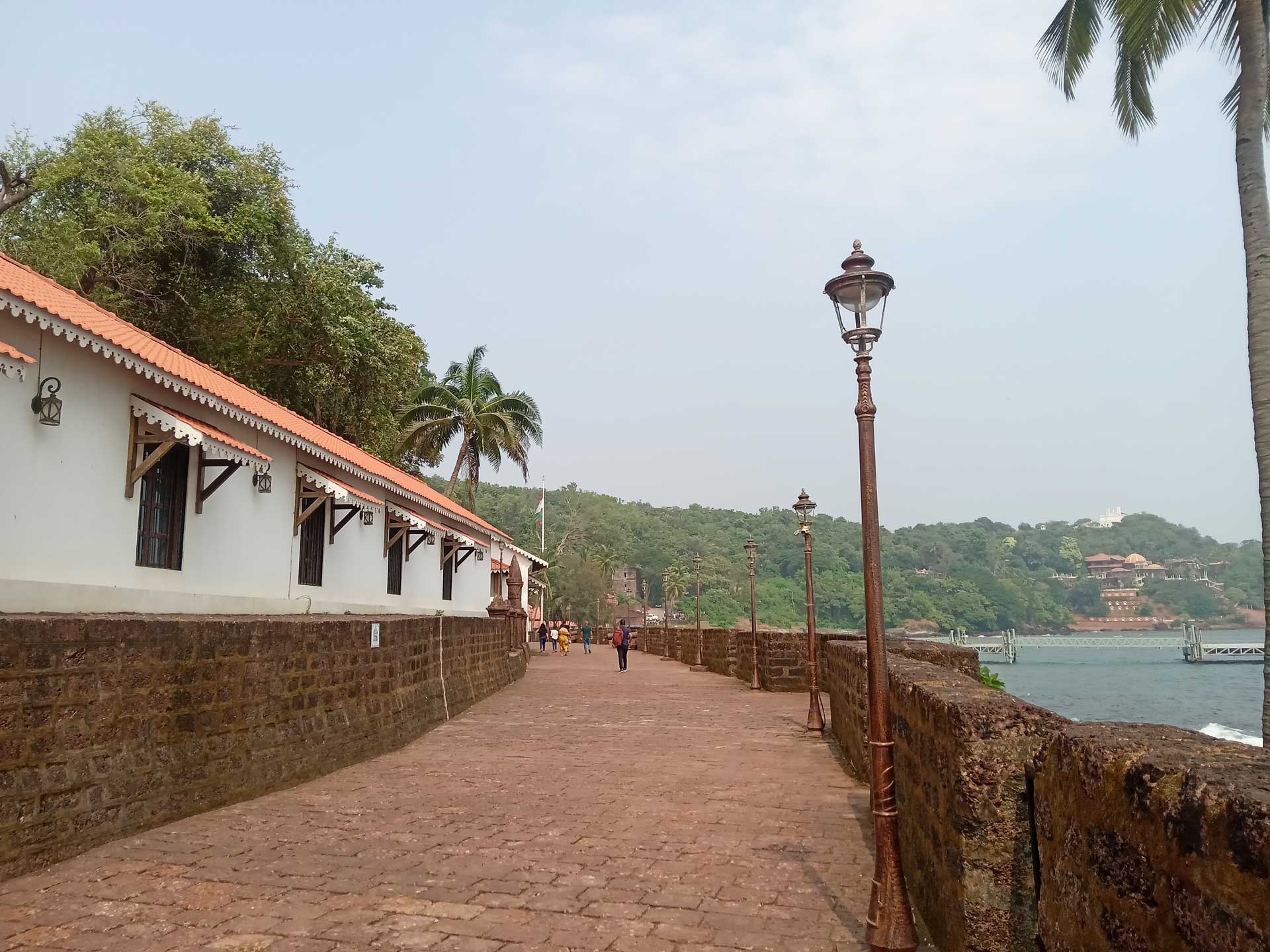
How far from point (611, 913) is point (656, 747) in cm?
641

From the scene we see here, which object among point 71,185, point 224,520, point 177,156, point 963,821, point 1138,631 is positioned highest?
point 177,156

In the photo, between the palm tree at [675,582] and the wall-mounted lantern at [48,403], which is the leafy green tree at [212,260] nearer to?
the wall-mounted lantern at [48,403]

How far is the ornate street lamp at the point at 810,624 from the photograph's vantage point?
12195 millimetres

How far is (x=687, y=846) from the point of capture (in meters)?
6.22

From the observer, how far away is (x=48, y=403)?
780cm

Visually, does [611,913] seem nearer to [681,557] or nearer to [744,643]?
[744,643]

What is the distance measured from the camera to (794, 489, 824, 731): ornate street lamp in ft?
40.0

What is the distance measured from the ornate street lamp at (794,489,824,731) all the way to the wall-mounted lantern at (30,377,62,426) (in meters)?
9.87

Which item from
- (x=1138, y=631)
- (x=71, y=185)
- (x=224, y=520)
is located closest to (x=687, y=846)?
(x=224, y=520)

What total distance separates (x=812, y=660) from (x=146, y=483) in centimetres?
999

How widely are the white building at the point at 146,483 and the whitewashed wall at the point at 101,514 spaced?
2 centimetres

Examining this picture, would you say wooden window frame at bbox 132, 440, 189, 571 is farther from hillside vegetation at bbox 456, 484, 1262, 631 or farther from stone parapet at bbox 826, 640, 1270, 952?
hillside vegetation at bbox 456, 484, 1262, 631

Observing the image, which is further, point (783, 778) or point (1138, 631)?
point (1138, 631)

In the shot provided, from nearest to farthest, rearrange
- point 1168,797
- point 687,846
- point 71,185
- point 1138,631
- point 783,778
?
point 1168,797 → point 687,846 → point 783,778 → point 71,185 → point 1138,631
